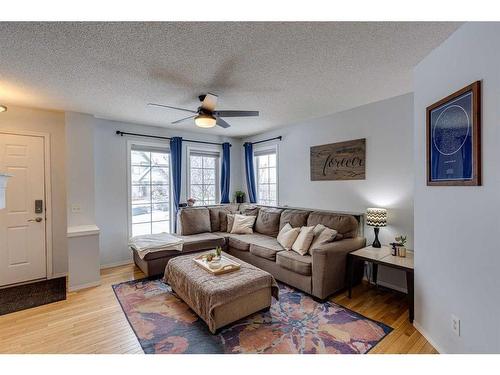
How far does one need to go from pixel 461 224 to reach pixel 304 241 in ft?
5.43

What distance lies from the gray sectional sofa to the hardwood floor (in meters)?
0.39

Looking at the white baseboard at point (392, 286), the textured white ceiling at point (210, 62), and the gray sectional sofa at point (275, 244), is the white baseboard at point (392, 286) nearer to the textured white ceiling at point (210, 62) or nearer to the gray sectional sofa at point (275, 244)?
the gray sectional sofa at point (275, 244)

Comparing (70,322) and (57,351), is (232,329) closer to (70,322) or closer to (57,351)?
(57,351)

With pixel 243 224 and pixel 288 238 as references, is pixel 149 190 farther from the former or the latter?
pixel 288 238

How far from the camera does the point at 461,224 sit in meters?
1.62

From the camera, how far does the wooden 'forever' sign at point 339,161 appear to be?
332 centimetres

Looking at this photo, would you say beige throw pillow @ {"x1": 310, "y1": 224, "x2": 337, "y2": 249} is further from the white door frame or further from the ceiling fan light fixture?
the white door frame

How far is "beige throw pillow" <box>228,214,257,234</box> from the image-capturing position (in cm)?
423

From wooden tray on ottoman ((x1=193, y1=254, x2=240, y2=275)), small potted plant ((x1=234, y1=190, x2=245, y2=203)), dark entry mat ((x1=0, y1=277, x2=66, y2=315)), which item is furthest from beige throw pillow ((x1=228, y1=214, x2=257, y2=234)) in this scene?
dark entry mat ((x1=0, y1=277, x2=66, y2=315))

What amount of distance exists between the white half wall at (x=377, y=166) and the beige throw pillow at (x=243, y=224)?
103cm

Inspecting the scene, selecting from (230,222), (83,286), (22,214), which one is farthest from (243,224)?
(22,214)

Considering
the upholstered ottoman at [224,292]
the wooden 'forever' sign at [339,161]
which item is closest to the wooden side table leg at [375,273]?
the wooden 'forever' sign at [339,161]
